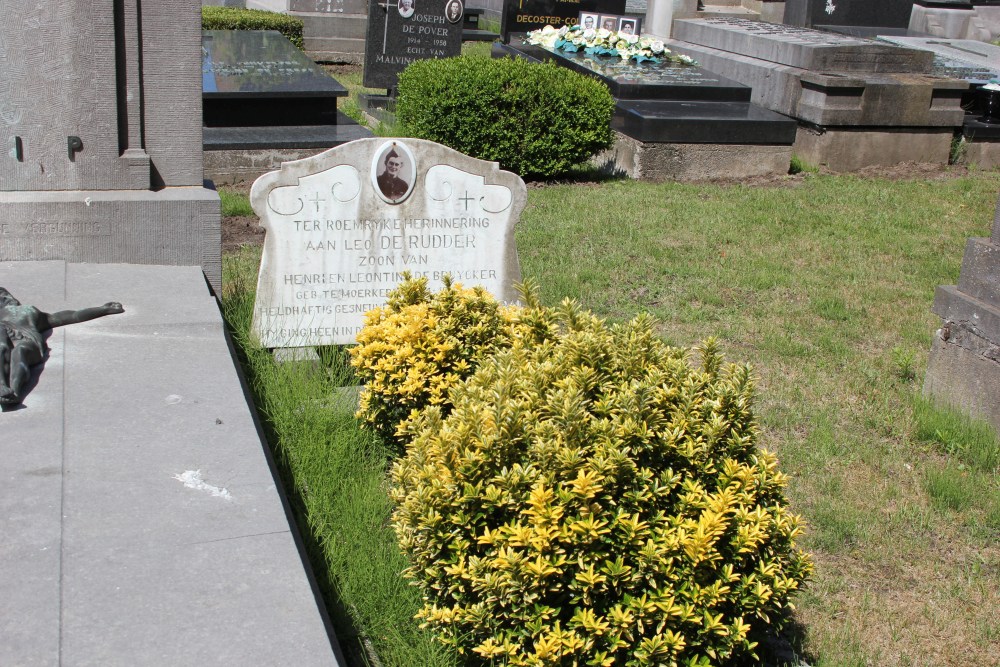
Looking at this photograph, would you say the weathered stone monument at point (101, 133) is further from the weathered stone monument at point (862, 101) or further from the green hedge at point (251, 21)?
the green hedge at point (251, 21)

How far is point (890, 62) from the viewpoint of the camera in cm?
1143

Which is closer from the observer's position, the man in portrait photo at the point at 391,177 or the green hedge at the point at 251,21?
the man in portrait photo at the point at 391,177

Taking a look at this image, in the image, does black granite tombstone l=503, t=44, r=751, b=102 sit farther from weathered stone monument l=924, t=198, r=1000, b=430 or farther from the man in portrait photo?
the man in portrait photo

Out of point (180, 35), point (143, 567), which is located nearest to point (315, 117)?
point (180, 35)

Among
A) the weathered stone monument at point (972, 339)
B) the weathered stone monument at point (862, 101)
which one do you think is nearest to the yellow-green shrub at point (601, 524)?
the weathered stone monument at point (972, 339)

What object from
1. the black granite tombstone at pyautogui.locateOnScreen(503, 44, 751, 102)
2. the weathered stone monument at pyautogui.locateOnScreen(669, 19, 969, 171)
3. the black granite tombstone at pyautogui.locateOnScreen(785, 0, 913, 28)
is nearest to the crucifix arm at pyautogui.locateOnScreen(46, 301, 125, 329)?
the black granite tombstone at pyautogui.locateOnScreen(503, 44, 751, 102)

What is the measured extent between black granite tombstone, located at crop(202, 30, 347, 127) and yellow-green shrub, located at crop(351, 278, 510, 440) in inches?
213

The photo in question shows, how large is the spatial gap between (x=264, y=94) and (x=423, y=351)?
5.86 meters

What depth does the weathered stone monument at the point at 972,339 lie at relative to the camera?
491 cm

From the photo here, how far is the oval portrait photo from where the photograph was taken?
4.91 m

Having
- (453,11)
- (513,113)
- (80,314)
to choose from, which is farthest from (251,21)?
(80,314)

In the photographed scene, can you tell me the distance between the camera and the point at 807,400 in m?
5.24

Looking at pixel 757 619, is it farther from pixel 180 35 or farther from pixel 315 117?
pixel 315 117

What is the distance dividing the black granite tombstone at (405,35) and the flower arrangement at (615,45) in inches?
49.2
